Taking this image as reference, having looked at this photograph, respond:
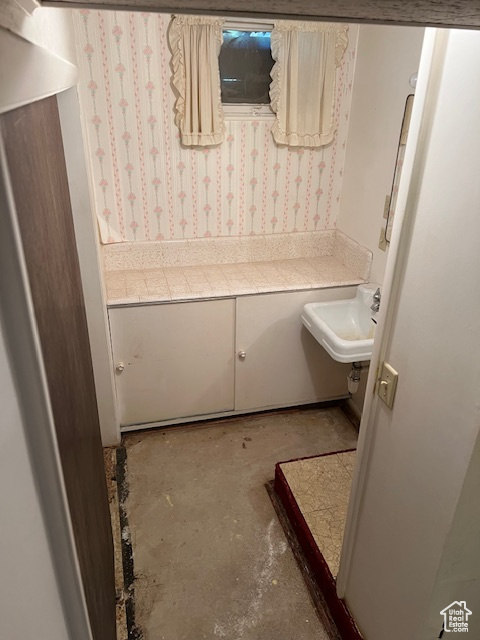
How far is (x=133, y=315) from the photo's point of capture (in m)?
2.31

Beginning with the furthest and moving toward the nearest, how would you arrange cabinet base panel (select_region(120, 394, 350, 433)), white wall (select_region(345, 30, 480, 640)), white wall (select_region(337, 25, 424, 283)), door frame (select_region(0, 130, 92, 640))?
1. cabinet base panel (select_region(120, 394, 350, 433))
2. white wall (select_region(337, 25, 424, 283))
3. white wall (select_region(345, 30, 480, 640))
4. door frame (select_region(0, 130, 92, 640))

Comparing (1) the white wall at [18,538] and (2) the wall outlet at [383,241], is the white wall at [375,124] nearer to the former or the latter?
(2) the wall outlet at [383,241]

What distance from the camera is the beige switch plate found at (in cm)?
123

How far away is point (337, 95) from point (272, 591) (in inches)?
97.2

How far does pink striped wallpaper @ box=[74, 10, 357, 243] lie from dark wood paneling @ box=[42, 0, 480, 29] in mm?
1704

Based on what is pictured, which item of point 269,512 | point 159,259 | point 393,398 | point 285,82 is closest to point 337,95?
point 285,82

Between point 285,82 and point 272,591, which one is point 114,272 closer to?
point 285,82

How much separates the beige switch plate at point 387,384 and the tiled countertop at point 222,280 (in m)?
1.21

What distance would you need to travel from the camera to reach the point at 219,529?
6.77 feet

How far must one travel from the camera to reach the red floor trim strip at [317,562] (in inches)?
62.8

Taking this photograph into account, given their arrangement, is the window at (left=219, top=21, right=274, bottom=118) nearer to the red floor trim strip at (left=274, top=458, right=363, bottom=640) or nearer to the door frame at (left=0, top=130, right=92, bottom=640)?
the red floor trim strip at (left=274, top=458, right=363, bottom=640)

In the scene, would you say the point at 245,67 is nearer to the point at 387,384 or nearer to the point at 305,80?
the point at 305,80

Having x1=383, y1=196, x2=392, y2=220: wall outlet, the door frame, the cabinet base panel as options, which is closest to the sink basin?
x1=383, y1=196, x2=392, y2=220: wall outlet

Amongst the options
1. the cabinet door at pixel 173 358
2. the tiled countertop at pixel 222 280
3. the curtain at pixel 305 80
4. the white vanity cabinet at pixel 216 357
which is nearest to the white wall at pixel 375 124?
the curtain at pixel 305 80
